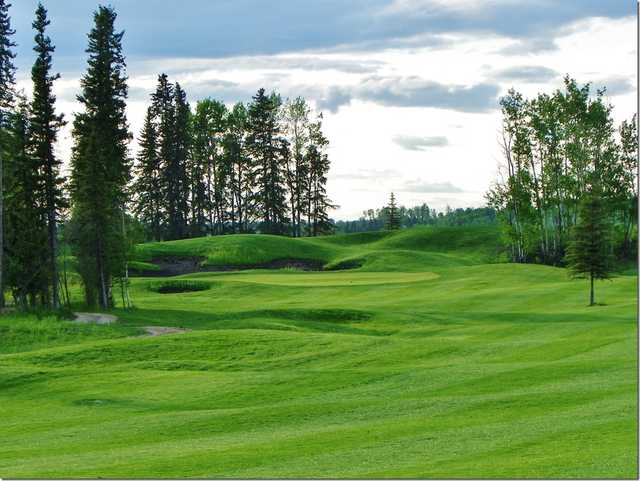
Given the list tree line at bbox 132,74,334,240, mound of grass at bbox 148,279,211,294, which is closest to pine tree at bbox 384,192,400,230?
tree line at bbox 132,74,334,240

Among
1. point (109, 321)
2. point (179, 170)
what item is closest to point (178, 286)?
point (109, 321)

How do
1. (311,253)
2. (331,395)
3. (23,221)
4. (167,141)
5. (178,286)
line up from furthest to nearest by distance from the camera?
(167,141) < (311,253) < (178,286) < (23,221) < (331,395)

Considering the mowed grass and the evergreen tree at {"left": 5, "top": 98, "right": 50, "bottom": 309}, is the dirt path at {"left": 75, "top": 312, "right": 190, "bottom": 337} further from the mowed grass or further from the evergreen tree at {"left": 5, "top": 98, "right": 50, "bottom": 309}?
the evergreen tree at {"left": 5, "top": 98, "right": 50, "bottom": 309}

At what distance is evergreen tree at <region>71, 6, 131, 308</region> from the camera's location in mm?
51969

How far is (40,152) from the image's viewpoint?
5188cm

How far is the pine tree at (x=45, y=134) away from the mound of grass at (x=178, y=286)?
1711 centimetres

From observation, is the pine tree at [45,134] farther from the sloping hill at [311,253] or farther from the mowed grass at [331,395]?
the sloping hill at [311,253]

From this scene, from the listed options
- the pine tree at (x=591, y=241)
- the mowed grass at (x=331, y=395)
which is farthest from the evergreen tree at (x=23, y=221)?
the pine tree at (x=591, y=241)

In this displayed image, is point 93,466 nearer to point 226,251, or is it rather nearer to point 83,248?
point 83,248

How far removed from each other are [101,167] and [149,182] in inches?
2490

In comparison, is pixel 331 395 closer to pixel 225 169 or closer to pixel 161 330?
pixel 161 330

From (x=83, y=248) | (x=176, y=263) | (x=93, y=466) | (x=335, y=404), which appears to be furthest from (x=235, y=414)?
(x=176, y=263)

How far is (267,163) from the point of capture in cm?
11775

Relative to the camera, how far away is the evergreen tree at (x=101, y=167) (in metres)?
52.0
